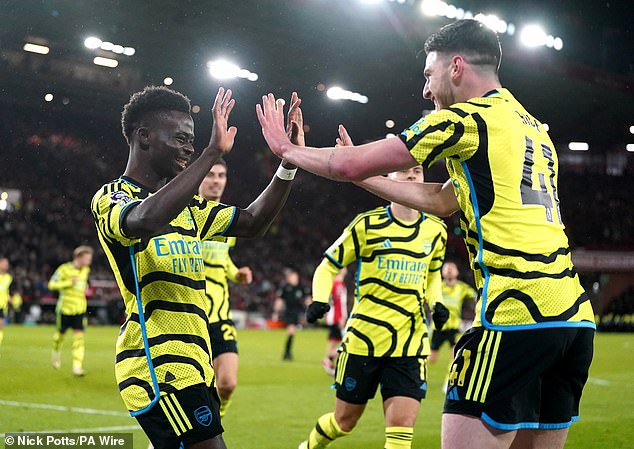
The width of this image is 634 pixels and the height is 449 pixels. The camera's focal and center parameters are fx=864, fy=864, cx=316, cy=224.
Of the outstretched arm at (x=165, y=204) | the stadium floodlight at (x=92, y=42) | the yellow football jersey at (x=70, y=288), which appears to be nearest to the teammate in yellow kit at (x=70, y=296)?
the yellow football jersey at (x=70, y=288)

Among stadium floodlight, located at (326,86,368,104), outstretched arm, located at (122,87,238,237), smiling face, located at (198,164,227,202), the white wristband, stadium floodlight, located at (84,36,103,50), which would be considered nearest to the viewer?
outstretched arm, located at (122,87,238,237)

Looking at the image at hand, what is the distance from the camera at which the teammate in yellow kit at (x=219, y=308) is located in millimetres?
7727

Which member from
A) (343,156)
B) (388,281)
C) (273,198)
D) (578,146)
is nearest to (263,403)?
(388,281)

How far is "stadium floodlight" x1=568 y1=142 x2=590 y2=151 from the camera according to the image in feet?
120

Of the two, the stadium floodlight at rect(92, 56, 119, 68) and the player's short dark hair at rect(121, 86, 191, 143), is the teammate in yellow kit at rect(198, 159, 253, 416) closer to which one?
the player's short dark hair at rect(121, 86, 191, 143)

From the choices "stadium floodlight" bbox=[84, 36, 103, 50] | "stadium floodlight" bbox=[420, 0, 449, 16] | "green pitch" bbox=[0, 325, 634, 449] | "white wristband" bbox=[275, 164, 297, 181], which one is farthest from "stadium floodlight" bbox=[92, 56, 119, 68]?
"white wristband" bbox=[275, 164, 297, 181]

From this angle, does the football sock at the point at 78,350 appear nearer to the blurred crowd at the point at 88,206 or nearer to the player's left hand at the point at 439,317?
the player's left hand at the point at 439,317

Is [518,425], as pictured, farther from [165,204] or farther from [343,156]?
[165,204]

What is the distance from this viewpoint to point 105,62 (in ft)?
80.3

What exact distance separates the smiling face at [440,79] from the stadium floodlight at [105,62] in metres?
21.3

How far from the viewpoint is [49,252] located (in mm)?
33469

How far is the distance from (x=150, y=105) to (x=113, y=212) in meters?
0.61

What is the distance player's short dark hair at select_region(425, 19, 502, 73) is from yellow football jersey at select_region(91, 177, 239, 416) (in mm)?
1406

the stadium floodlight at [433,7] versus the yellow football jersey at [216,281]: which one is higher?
the stadium floodlight at [433,7]
